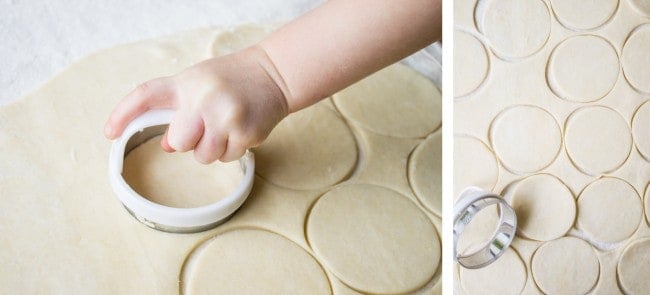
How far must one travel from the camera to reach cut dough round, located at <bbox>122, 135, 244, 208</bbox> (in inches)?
29.2

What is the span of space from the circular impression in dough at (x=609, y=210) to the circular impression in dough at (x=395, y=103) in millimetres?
322

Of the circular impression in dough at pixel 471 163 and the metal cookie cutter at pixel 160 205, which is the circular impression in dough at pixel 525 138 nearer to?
the circular impression in dough at pixel 471 163

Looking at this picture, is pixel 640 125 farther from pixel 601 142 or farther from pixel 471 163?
pixel 471 163

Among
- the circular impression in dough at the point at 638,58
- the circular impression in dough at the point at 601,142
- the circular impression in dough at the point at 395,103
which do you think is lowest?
the circular impression in dough at the point at 395,103

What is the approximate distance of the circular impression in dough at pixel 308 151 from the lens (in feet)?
2.60

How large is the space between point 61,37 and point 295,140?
386mm

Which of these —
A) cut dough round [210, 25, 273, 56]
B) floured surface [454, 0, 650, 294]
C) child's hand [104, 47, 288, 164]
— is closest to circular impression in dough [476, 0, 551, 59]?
floured surface [454, 0, 650, 294]

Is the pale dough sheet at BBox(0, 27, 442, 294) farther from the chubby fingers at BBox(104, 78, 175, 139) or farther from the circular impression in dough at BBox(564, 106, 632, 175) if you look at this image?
the circular impression in dough at BBox(564, 106, 632, 175)

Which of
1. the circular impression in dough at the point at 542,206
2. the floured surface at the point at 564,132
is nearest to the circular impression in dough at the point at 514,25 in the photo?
the floured surface at the point at 564,132

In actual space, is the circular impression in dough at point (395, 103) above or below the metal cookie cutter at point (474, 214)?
below

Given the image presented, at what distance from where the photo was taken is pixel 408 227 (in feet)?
2.54

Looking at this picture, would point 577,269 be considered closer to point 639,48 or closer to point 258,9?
point 639,48

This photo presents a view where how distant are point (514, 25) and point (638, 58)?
0.13 m

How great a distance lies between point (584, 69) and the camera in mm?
560
